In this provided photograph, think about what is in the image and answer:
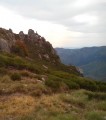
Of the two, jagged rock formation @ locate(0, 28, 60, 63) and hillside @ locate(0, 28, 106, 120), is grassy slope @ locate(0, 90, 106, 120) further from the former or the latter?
jagged rock formation @ locate(0, 28, 60, 63)

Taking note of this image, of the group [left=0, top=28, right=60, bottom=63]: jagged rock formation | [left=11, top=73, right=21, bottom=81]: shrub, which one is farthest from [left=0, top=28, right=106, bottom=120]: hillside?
[left=0, top=28, right=60, bottom=63]: jagged rock formation

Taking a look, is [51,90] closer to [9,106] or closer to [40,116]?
[9,106]

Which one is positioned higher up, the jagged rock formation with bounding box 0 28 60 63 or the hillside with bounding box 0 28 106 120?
the jagged rock formation with bounding box 0 28 60 63

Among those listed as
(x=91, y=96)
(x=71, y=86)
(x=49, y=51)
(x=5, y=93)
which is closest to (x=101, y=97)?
(x=91, y=96)

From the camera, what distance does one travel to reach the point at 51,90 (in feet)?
91.8

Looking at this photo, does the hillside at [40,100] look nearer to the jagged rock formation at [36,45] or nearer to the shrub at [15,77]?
the shrub at [15,77]

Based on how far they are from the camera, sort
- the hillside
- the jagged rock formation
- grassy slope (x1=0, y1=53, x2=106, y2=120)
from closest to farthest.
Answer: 1. grassy slope (x1=0, y1=53, x2=106, y2=120)
2. the hillside
3. the jagged rock formation

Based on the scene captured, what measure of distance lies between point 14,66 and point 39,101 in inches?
671

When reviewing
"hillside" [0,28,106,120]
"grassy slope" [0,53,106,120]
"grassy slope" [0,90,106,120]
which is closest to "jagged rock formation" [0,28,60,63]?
"hillside" [0,28,106,120]

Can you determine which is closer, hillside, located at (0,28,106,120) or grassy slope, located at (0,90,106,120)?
grassy slope, located at (0,90,106,120)

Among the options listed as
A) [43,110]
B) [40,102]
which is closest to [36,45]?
[40,102]

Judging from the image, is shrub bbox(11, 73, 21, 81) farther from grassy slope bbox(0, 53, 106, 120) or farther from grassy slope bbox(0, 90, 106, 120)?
grassy slope bbox(0, 90, 106, 120)

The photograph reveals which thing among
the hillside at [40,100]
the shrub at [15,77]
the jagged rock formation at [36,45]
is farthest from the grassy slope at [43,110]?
the jagged rock formation at [36,45]

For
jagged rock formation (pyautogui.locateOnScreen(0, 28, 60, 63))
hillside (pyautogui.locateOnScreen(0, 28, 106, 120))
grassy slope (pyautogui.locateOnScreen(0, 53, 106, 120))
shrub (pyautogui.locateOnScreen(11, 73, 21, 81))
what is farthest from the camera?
jagged rock formation (pyautogui.locateOnScreen(0, 28, 60, 63))
